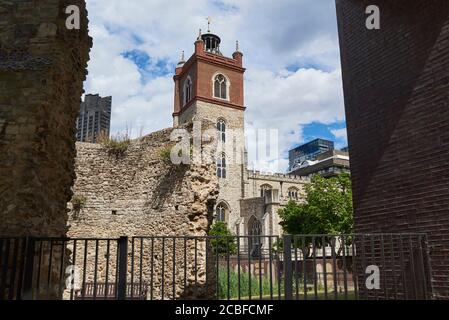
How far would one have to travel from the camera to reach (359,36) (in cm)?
873

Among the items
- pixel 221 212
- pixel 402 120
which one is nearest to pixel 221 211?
pixel 221 212

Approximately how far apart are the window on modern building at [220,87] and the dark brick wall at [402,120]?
45.3m

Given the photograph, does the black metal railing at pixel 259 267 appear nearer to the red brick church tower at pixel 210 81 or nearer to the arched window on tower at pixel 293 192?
the red brick church tower at pixel 210 81

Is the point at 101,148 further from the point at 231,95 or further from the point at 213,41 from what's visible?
the point at 213,41

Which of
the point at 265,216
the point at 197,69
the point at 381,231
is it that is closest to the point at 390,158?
the point at 381,231

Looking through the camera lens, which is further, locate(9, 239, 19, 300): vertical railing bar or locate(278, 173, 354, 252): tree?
locate(278, 173, 354, 252): tree

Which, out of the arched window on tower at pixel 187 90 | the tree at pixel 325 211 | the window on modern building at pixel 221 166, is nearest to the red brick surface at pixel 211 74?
the arched window on tower at pixel 187 90

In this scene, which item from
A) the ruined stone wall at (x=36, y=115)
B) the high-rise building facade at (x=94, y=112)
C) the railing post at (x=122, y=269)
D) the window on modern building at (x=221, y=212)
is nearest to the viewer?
the railing post at (x=122, y=269)

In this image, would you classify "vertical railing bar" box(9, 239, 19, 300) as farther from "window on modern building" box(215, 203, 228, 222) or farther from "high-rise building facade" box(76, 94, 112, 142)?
"window on modern building" box(215, 203, 228, 222)

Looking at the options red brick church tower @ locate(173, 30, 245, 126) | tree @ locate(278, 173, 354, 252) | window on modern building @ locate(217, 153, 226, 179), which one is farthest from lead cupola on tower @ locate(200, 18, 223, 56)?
tree @ locate(278, 173, 354, 252)

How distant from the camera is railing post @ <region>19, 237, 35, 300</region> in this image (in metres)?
5.32

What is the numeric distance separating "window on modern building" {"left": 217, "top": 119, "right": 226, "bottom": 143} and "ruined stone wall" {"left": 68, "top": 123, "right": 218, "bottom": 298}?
35506mm

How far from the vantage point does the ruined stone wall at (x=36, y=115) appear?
588 centimetres

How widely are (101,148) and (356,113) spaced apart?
10.7m
